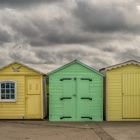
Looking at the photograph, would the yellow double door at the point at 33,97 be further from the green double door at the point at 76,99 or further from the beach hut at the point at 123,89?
the beach hut at the point at 123,89

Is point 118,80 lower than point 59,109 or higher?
higher

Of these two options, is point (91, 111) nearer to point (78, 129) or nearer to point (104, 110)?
point (104, 110)

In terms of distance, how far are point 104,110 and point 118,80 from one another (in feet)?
6.50

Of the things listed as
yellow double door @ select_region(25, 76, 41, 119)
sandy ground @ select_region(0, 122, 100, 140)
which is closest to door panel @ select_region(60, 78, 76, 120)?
yellow double door @ select_region(25, 76, 41, 119)

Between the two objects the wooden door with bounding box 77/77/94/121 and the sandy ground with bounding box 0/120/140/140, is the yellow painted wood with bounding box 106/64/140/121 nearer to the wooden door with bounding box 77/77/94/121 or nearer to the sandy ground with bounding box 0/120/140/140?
the wooden door with bounding box 77/77/94/121

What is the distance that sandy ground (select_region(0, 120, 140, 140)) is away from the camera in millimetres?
17359

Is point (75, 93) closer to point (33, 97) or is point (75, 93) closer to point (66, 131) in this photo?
point (33, 97)

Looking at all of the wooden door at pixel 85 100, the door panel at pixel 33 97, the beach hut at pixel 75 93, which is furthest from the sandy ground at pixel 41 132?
the wooden door at pixel 85 100

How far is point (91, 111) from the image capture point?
80.6 ft

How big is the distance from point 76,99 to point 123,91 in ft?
8.50

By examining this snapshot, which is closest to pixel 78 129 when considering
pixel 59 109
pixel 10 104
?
pixel 59 109

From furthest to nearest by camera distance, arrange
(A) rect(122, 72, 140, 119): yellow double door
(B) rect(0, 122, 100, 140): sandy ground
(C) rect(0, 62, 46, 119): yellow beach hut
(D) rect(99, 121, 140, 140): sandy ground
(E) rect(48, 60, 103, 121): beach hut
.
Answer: (C) rect(0, 62, 46, 119): yellow beach hut < (A) rect(122, 72, 140, 119): yellow double door < (E) rect(48, 60, 103, 121): beach hut < (D) rect(99, 121, 140, 140): sandy ground < (B) rect(0, 122, 100, 140): sandy ground

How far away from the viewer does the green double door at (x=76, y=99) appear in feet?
80.3

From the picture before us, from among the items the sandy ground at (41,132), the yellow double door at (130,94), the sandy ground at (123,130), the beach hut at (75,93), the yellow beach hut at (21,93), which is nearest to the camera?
the sandy ground at (41,132)
